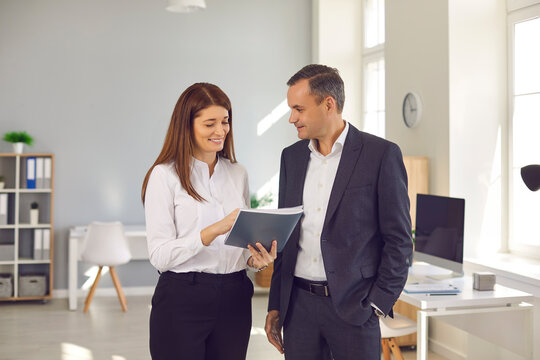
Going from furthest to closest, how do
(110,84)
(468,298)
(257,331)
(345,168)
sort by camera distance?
(110,84)
(257,331)
(468,298)
(345,168)

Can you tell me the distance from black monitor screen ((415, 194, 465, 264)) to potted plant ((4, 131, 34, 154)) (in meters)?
4.31

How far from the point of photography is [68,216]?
6719mm

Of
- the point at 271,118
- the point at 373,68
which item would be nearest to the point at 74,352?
the point at 271,118

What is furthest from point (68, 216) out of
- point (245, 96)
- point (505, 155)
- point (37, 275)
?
point (505, 155)

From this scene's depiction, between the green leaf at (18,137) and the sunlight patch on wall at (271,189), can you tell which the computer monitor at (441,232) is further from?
the green leaf at (18,137)

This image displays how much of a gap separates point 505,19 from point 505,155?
1.04 meters

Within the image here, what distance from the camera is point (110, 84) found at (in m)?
6.81

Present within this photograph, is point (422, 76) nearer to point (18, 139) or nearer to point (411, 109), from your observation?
point (411, 109)

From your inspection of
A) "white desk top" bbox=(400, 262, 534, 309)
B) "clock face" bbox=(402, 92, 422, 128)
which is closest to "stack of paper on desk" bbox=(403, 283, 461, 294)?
"white desk top" bbox=(400, 262, 534, 309)

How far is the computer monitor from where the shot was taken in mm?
3648

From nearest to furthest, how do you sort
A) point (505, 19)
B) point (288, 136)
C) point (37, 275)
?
1. point (505, 19)
2. point (37, 275)
3. point (288, 136)

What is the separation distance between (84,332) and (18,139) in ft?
7.58

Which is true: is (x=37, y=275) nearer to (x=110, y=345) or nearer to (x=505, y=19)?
(x=110, y=345)

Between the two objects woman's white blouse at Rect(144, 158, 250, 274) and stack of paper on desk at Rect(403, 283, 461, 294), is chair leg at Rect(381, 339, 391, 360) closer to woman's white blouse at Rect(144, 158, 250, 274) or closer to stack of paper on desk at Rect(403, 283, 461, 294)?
stack of paper on desk at Rect(403, 283, 461, 294)
